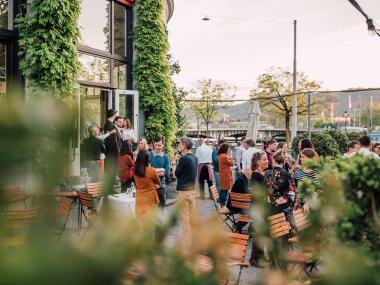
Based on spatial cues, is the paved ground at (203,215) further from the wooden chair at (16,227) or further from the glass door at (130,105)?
the glass door at (130,105)

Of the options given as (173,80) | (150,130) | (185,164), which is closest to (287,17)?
(173,80)

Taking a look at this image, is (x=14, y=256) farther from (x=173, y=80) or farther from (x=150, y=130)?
(x=173, y=80)

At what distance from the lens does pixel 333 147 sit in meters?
20.9

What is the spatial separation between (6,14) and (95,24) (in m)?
3.22

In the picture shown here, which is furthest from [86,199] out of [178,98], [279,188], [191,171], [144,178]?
[178,98]

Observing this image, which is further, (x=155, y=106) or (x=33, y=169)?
(x=155, y=106)

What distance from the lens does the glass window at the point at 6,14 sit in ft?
31.7

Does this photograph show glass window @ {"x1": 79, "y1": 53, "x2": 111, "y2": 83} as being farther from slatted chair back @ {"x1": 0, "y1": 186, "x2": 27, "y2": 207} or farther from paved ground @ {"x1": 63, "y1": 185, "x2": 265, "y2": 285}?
slatted chair back @ {"x1": 0, "y1": 186, "x2": 27, "y2": 207}

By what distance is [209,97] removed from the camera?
48.3 m

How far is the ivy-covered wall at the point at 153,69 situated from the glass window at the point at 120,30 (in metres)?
0.44

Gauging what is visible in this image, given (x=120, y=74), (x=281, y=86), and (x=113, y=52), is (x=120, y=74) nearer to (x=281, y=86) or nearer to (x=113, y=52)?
(x=113, y=52)

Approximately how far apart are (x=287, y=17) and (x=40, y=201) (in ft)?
90.7

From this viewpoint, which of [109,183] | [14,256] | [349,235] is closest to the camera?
[14,256]

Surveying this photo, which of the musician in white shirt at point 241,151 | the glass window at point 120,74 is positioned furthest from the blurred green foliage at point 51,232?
the glass window at point 120,74
